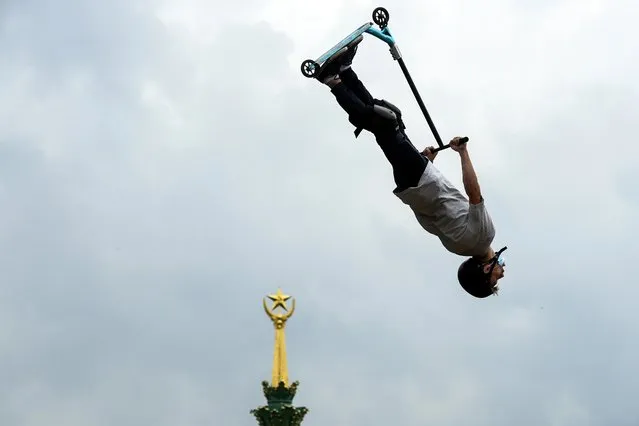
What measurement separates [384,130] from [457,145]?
0.94 metres

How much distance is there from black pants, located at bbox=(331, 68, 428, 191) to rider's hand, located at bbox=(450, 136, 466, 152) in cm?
42

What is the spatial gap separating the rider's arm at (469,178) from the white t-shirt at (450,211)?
147mm

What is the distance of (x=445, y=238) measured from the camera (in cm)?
1817

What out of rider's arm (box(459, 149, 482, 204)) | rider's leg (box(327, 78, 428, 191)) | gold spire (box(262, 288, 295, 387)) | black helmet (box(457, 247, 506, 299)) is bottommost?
black helmet (box(457, 247, 506, 299))

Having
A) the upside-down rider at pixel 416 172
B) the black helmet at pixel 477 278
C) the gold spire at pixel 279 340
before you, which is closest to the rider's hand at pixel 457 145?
the upside-down rider at pixel 416 172

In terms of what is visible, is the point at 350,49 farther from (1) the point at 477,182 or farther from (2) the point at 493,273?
(2) the point at 493,273

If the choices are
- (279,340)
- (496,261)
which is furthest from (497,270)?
(279,340)

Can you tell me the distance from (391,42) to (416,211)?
2.18 metres

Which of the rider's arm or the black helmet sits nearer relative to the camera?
the rider's arm

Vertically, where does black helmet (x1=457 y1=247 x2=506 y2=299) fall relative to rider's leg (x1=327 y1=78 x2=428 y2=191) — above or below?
below

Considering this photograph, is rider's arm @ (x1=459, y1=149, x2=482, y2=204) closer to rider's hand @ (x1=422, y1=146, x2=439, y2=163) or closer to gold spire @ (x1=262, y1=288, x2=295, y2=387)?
rider's hand @ (x1=422, y1=146, x2=439, y2=163)

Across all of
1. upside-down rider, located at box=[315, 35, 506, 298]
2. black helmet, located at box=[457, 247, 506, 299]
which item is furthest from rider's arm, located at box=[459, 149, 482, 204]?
black helmet, located at box=[457, 247, 506, 299]

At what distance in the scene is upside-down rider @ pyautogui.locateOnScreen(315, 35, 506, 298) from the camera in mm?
17594

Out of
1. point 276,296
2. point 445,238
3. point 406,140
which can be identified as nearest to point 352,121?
point 406,140
